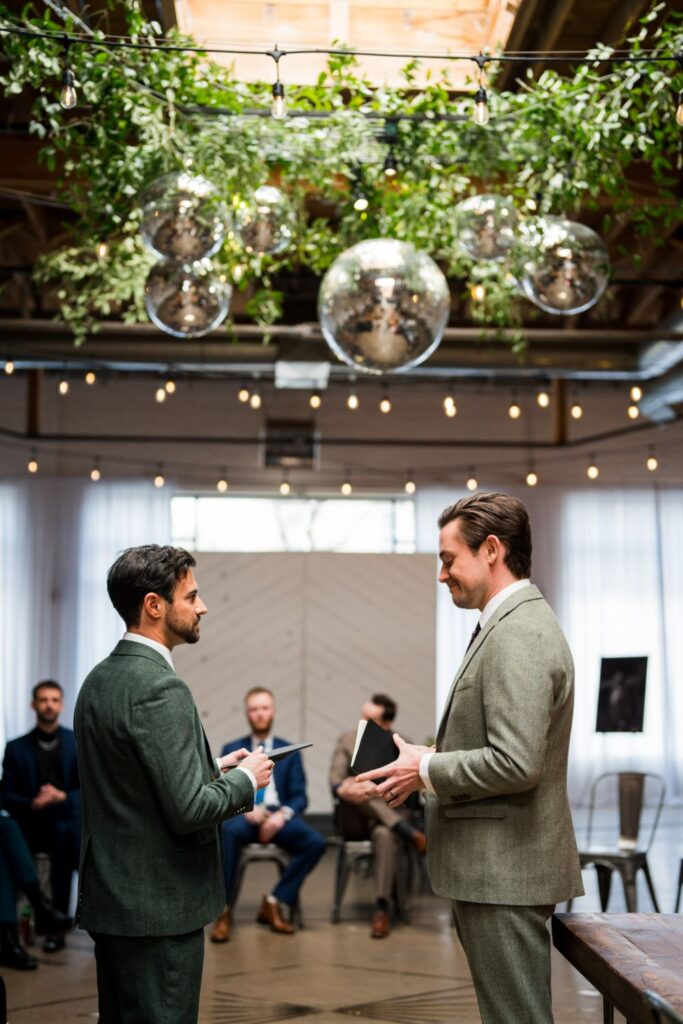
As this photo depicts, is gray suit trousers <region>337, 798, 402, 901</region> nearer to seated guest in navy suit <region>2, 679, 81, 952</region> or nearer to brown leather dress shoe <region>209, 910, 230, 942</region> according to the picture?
brown leather dress shoe <region>209, 910, 230, 942</region>

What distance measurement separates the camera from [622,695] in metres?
7.20

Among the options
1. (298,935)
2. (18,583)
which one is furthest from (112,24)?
(18,583)

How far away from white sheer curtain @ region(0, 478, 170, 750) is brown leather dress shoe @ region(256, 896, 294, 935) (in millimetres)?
6839

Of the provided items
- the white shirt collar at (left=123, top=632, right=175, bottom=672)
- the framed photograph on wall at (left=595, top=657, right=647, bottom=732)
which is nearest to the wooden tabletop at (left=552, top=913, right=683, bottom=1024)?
the white shirt collar at (left=123, top=632, right=175, bottom=672)

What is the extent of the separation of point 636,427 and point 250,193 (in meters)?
8.40

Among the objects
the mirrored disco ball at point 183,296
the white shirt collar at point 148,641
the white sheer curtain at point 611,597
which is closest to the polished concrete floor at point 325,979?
the white shirt collar at point 148,641

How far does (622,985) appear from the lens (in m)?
2.21

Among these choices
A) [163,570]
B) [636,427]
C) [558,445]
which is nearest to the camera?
[163,570]

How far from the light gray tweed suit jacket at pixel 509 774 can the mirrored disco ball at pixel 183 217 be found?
84.4 inches

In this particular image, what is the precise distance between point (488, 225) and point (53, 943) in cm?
434

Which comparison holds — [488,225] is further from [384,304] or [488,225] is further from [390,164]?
[384,304]

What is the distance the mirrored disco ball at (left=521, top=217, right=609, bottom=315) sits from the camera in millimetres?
4430

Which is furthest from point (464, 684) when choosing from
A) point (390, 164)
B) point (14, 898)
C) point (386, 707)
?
point (386, 707)

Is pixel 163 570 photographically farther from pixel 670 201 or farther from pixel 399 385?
pixel 399 385
